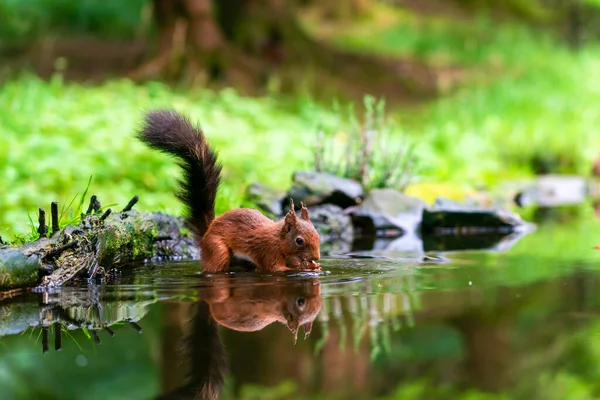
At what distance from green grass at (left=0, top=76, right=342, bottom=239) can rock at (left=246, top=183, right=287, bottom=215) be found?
101 mm

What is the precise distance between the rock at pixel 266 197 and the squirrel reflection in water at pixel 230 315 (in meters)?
2.26

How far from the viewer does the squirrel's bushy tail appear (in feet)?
15.3

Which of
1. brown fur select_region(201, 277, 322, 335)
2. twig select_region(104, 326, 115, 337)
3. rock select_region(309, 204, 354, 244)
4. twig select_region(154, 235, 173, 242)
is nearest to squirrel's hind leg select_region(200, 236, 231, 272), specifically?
brown fur select_region(201, 277, 322, 335)

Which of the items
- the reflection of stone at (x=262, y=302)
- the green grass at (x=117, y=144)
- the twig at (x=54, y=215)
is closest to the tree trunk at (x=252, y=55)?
the green grass at (x=117, y=144)

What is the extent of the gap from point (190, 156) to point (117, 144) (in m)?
4.05

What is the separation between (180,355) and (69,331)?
65 centimetres

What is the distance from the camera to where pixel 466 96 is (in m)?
14.2

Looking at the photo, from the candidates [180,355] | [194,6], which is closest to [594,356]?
[180,355]

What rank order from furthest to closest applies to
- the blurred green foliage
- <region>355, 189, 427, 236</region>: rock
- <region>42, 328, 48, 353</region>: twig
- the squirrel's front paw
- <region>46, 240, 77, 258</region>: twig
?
the blurred green foliage, <region>355, 189, 427, 236</region>: rock, the squirrel's front paw, <region>46, 240, 77, 258</region>: twig, <region>42, 328, 48, 353</region>: twig

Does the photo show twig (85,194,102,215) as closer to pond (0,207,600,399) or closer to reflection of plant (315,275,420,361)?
pond (0,207,600,399)

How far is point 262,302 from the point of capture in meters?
3.96

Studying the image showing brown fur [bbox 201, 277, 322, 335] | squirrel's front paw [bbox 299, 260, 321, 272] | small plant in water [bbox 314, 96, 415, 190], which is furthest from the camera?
small plant in water [bbox 314, 96, 415, 190]

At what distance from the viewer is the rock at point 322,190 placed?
23.4 ft

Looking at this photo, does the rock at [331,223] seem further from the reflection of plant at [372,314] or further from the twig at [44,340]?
the twig at [44,340]
